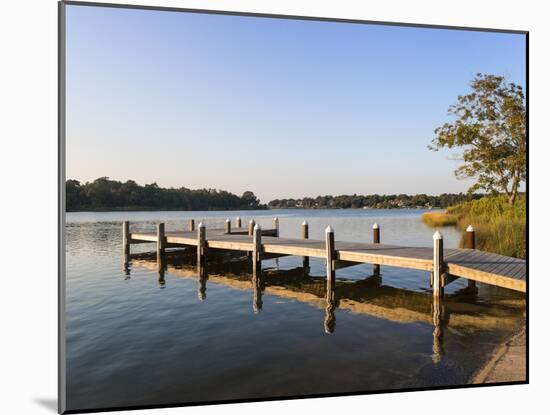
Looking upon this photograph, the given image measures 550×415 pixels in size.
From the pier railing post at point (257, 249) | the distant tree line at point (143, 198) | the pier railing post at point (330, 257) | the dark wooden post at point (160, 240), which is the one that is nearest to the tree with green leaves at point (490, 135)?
the pier railing post at point (330, 257)

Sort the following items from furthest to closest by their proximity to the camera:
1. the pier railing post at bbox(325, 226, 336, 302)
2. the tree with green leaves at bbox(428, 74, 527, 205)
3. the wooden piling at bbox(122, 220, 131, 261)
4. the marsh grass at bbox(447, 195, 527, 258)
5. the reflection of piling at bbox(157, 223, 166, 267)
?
the wooden piling at bbox(122, 220, 131, 261)
the reflection of piling at bbox(157, 223, 166, 267)
the tree with green leaves at bbox(428, 74, 527, 205)
the marsh grass at bbox(447, 195, 527, 258)
the pier railing post at bbox(325, 226, 336, 302)

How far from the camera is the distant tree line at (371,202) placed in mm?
13653

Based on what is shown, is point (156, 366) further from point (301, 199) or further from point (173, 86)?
point (301, 199)

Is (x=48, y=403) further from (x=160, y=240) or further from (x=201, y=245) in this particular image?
(x=160, y=240)

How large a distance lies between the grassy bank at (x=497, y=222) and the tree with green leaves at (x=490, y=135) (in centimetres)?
32

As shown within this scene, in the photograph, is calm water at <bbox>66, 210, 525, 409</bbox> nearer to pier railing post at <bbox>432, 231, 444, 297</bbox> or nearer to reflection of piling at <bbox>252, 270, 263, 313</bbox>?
reflection of piling at <bbox>252, 270, 263, 313</bbox>

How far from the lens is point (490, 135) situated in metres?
11.8

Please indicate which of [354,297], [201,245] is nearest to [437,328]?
[354,297]

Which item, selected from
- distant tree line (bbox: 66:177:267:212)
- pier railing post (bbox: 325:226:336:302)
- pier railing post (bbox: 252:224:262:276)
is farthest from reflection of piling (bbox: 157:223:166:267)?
pier railing post (bbox: 325:226:336:302)

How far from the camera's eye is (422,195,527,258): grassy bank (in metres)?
9.20

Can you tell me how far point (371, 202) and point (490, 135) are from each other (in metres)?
7.08

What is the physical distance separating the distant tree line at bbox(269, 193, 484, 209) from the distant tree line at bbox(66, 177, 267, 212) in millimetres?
2931

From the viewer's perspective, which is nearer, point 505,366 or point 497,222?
point 505,366

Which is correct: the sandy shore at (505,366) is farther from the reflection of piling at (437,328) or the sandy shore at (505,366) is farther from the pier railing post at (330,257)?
the pier railing post at (330,257)
